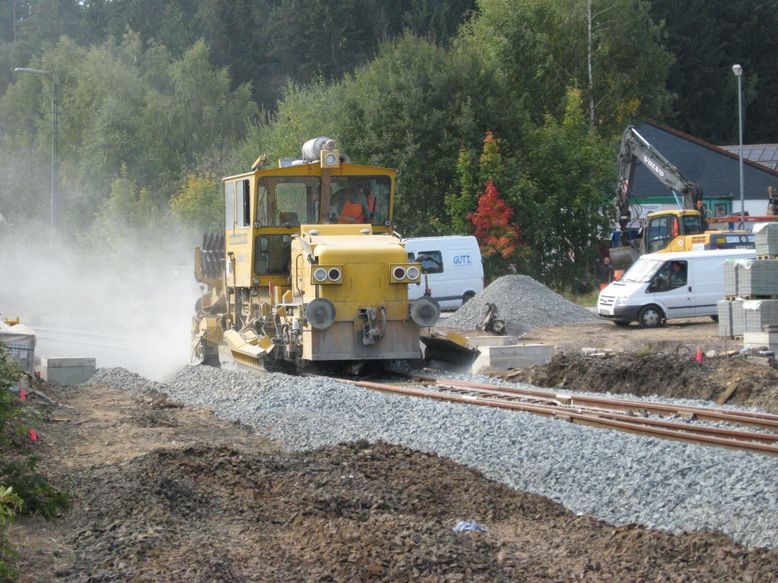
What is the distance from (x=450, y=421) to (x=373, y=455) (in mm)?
1781

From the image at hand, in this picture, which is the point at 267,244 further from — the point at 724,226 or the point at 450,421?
the point at 724,226

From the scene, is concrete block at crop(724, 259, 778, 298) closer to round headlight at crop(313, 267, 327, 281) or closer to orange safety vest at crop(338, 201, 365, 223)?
orange safety vest at crop(338, 201, 365, 223)

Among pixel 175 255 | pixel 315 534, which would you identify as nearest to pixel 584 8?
pixel 175 255

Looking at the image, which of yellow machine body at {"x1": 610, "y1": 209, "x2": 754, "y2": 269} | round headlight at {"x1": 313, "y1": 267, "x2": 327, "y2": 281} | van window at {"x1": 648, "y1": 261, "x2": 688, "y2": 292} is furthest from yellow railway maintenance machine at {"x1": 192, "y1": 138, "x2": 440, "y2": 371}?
yellow machine body at {"x1": 610, "y1": 209, "x2": 754, "y2": 269}

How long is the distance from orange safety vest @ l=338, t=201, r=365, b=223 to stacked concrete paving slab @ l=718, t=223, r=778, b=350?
24.2 ft

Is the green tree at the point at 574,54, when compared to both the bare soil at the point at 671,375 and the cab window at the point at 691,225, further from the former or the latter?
the bare soil at the point at 671,375

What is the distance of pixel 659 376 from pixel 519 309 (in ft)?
36.6

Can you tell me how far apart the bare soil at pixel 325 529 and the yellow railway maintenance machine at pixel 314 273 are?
5.33 metres

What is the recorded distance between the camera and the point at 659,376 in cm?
1709

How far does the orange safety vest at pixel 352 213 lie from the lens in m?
18.4

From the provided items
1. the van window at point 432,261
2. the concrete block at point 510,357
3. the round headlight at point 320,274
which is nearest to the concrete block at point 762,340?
the concrete block at point 510,357

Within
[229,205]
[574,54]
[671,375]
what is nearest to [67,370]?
[229,205]

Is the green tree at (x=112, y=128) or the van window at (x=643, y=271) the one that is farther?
the green tree at (x=112, y=128)

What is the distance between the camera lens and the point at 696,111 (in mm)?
75438
